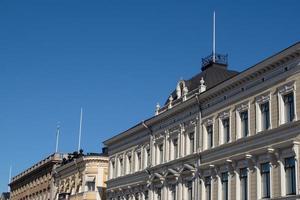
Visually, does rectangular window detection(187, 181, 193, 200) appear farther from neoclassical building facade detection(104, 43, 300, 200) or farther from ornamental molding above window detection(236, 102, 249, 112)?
ornamental molding above window detection(236, 102, 249, 112)

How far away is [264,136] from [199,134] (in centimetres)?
849

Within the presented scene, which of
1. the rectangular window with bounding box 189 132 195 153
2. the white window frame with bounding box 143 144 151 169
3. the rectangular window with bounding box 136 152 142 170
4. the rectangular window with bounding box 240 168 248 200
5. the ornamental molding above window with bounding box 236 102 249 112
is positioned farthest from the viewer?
the rectangular window with bounding box 136 152 142 170

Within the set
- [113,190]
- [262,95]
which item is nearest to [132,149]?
[113,190]

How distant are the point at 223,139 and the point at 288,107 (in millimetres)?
7010

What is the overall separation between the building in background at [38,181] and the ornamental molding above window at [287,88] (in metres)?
51.0

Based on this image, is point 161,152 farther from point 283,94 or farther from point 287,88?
point 287,88

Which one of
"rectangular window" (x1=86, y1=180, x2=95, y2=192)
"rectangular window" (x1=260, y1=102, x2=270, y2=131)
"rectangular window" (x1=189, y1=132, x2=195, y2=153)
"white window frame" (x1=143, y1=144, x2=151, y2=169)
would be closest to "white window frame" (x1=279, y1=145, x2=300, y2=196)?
"rectangular window" (x1=260, y1=102, x2=270, y2=131)

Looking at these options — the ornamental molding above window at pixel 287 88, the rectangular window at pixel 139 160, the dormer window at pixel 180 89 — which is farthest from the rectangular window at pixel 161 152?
the ornamental molding above window at pixel 287 88

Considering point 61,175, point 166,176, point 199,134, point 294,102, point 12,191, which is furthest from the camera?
point 12,191

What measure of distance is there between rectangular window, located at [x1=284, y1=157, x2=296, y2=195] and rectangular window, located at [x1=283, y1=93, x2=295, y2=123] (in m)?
2.38

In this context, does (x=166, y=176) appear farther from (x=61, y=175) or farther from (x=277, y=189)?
(x=61, y=175)

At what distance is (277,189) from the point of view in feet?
103

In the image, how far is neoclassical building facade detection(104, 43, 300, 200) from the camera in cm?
3141

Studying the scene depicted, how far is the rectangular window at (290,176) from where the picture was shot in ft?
99.5
